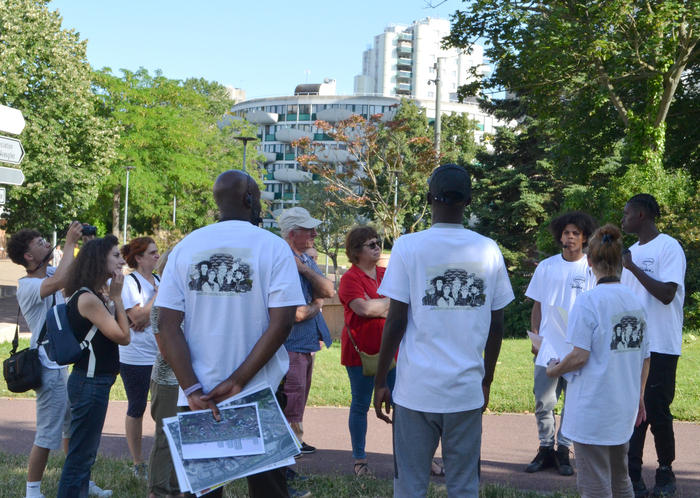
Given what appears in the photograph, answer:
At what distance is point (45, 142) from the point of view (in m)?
25.2

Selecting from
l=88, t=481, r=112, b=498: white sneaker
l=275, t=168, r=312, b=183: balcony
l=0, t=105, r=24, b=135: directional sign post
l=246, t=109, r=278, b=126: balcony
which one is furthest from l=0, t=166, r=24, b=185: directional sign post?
l=246, t=109, r=278, b=126: balcony

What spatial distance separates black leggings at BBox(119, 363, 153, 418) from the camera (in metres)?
4.97

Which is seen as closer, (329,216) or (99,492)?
(99,492)

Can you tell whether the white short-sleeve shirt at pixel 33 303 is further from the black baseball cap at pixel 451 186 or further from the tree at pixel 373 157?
the tree at pixel 373 157

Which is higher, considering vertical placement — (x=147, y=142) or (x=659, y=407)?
(x=147, y=142)

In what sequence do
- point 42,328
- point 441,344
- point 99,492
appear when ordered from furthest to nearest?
1. point 99,492
2. point 42,328
3. point 441,344

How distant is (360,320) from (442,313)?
81.1 inches

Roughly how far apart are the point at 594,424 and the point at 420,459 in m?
1.04

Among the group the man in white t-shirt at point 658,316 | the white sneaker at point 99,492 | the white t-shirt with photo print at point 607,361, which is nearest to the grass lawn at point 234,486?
the white sneaker at point 99,492

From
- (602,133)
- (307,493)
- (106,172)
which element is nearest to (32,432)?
(307,493)

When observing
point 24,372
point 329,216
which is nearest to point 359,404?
point 24,372

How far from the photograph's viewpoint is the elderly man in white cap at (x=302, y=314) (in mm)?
4916

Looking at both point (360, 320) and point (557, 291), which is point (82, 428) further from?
point (557, 291)

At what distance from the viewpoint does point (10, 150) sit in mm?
6621
